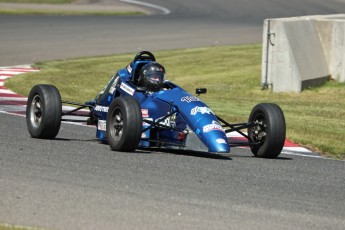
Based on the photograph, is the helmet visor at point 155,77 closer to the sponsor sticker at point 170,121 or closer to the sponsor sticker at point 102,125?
the sponsor sticker at point 170,121

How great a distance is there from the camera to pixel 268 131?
12.0 meters

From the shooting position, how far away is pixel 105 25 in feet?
122

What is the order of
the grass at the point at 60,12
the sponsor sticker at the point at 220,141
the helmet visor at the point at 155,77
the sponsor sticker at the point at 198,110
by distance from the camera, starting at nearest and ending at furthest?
the sponsor sticker at the point at 220,141, the sponsor sticker at the point at 198,110, the helmet visor at the point at 155,77, the grass at the point at 60,12

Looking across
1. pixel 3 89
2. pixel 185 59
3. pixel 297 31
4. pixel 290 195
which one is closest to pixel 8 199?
pixel 290 195

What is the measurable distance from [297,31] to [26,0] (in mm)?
30901

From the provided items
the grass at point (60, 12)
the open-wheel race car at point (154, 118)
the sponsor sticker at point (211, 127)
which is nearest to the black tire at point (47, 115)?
the open-wheel race car at point (154, 118)

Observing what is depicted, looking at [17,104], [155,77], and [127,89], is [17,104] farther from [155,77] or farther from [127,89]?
[155,77]

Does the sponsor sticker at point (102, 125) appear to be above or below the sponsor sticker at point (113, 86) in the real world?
below

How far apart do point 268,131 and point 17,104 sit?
21.3ft

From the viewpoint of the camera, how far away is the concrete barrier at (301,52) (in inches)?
793

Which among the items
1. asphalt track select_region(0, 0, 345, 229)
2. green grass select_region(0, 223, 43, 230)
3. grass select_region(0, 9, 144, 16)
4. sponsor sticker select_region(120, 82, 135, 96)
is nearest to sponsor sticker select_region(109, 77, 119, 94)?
sponsor sticker select_region(120, 82, 135, 96)

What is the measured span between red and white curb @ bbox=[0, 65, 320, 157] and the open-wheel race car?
1.26 metres

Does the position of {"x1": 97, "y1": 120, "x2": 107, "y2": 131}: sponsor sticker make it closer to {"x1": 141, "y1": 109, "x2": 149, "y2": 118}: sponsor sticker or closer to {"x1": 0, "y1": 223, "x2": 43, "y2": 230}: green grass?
{"x1": 141, "y1": 109, "x2": 149, "y2": 118}: sponsor sticker

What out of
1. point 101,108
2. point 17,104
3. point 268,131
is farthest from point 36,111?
point 17,104
